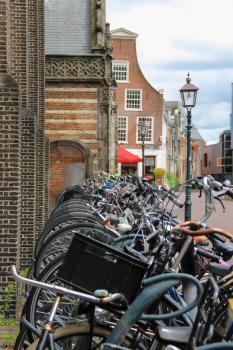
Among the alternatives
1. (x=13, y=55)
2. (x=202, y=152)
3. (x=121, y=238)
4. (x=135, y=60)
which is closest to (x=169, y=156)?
(x=135, y=60)

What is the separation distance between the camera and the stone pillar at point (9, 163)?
707 cm

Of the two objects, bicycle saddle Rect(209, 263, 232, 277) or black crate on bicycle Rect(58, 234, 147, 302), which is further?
bicycle saddle Rect(209, 263, 232, 277)

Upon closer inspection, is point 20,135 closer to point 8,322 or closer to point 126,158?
point 8,322

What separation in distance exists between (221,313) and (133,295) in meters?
0.81

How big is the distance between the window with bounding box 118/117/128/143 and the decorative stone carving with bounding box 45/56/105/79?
95.3 feet

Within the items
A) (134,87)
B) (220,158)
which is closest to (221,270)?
(134,87)

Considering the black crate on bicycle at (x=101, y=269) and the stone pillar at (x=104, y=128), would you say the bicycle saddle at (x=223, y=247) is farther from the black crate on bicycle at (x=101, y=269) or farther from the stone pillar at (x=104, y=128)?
the stone pillar at (x=104, y=128)

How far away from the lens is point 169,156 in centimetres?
6166

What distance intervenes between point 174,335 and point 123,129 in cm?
4933

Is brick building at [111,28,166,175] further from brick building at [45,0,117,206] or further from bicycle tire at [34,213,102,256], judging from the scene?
bicycle tire at [34,213,102,256]

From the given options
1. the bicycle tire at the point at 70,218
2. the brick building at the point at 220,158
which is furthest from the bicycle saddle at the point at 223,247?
the brick building at the point at 220,158

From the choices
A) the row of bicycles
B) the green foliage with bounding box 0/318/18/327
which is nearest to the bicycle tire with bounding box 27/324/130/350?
the row of bicycles

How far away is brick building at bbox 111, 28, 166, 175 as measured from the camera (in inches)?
1981

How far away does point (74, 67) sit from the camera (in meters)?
Result: 22.0
